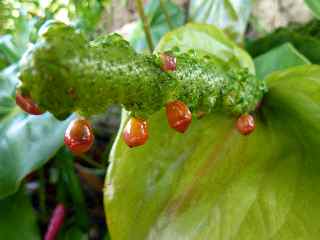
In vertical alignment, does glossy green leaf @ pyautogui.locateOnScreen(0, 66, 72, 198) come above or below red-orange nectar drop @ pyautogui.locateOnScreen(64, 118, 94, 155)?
below

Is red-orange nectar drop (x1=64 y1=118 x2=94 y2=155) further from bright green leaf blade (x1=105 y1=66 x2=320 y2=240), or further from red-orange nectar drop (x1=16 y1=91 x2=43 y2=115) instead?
bright green leaf blade (x1=105 y1=66 x2=320 y2=240)

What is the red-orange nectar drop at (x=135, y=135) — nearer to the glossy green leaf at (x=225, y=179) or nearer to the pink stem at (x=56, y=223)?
the glossy green leaf at (x=225, y=179)

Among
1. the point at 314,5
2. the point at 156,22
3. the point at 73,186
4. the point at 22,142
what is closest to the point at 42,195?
the point at 73,186

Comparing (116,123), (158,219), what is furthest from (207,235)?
(116,123)

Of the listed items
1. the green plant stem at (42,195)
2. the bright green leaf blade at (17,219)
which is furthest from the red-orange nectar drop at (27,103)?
the green plant stem at (42,195)

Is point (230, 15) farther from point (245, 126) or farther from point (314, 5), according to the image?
point (245, 126)

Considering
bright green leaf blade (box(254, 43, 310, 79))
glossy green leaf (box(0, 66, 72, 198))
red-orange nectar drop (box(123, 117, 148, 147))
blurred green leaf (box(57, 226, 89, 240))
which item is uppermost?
red-orange nectar drop (box(123, 117, 148, 147))

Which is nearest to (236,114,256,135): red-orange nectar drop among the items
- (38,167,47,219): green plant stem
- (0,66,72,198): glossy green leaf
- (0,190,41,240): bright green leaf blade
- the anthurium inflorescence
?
the anthurium inflorescence
